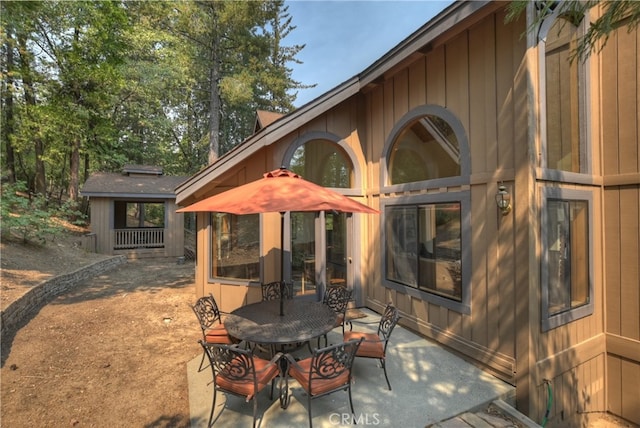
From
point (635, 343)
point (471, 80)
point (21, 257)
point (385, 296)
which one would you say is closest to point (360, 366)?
point (385, 296)

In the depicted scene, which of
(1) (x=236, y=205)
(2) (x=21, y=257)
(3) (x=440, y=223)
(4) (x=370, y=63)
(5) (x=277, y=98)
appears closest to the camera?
(1) (x=236, y=205)

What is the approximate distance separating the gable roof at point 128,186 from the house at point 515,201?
33.9 feet

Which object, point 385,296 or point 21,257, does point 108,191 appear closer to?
point 21,257

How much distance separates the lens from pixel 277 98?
1859 centimetres

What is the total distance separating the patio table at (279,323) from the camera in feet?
10.6

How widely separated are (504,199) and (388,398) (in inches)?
110

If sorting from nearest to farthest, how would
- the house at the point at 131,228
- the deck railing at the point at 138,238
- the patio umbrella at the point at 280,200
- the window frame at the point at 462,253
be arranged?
the patio umbrella at the point at 280,200 < the window frame at the point at 462,253 < the house at the point at 131,228 < the deck railing at the point at 138,238

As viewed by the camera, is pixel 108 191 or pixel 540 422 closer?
pixel 540 422

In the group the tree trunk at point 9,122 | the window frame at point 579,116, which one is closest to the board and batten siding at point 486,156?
the window frame at point 579,116

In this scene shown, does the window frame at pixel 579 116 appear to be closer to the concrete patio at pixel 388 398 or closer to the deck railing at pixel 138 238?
the concrete patio at pixel 388 398

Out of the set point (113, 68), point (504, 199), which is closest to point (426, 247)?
point (504, 199)

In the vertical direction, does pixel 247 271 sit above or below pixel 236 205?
below

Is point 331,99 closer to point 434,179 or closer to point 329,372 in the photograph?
point 434,179

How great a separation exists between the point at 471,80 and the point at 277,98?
53.3 feet
